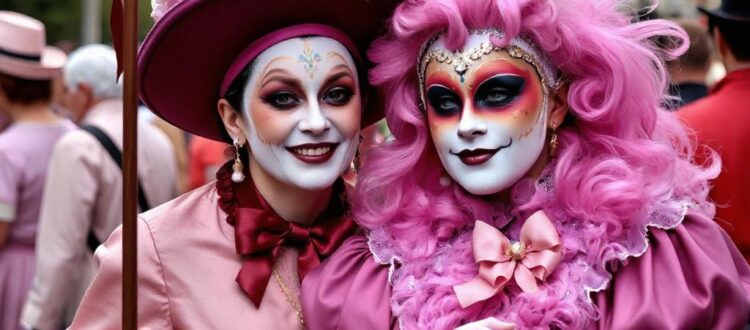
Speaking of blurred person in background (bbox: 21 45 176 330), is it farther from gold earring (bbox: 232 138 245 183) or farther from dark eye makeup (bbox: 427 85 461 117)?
dark eye makeup (bbox: 427 85 461 117)

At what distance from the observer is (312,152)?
3.34 m

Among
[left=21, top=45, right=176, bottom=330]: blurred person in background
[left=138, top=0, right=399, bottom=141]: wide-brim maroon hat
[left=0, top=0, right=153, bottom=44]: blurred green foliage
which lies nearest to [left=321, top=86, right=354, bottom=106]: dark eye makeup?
[left=138, top=0, right=399, bottom=141]: wide-brim maroon hat

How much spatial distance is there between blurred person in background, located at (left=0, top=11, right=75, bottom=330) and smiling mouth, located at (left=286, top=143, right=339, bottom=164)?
2321mm

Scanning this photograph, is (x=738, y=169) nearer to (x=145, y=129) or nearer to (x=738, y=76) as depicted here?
(x=738, y=76)

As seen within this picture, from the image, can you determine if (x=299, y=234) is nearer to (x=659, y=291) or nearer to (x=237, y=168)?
(x=237, y=168)

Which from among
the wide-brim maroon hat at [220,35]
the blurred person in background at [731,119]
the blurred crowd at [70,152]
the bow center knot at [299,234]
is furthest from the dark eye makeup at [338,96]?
the blurred crowd at [70,152]

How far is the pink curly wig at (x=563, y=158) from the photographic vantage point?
3125 millimetres

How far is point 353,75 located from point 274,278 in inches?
22.2

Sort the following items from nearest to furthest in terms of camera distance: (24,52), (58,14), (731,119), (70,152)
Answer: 1. (731,119)
2. (70,152)
3. (24,52)
4. (58,14)

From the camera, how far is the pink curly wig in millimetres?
3125

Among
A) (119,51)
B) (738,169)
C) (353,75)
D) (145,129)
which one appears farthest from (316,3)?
(145,129)

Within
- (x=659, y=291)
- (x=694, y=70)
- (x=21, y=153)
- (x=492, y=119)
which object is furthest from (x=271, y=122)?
(x=694, y=70)

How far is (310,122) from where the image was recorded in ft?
10.8

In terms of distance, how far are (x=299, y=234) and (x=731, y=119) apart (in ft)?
5.66
